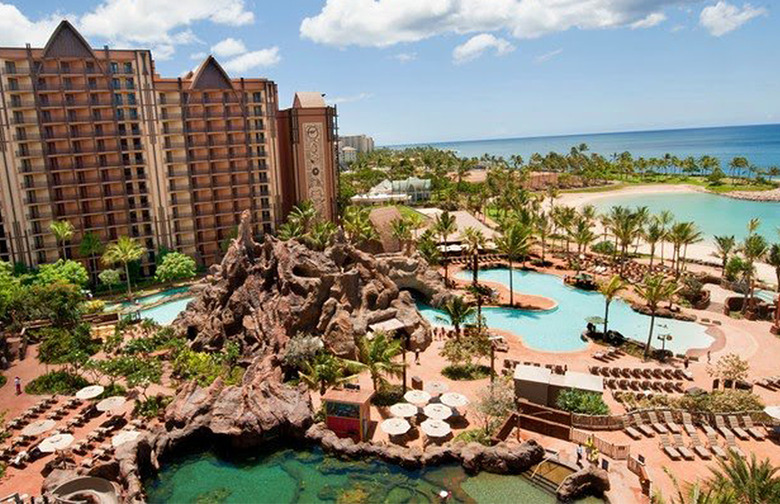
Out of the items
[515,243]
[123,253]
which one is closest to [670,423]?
[515,243]

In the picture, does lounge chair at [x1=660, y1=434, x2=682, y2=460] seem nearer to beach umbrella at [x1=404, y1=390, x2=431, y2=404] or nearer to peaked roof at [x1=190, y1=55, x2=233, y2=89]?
beach umbrella at [x1=404, y1=390, x2=431, y2=404]

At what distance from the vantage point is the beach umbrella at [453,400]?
29266 mm

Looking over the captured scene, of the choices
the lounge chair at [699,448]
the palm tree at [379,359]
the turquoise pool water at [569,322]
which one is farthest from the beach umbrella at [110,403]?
the lounge chair at [699,448]

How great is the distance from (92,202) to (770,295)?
75057 mm

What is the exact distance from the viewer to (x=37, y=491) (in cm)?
2509

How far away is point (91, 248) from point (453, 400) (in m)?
48.2

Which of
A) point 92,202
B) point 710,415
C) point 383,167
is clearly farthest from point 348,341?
point 383,167

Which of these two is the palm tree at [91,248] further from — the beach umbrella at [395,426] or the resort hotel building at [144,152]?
the beach umbrella at [395,426]

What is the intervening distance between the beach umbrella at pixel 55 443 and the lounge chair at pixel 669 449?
1163 inches

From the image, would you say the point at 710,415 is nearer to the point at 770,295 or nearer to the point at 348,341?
the point at 348,341

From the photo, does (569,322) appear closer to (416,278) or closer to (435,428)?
(416,278)

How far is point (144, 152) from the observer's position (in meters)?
63.7

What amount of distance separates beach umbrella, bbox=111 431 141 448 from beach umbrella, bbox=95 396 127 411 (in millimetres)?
3072

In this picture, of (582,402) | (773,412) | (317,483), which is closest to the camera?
(317,483)
